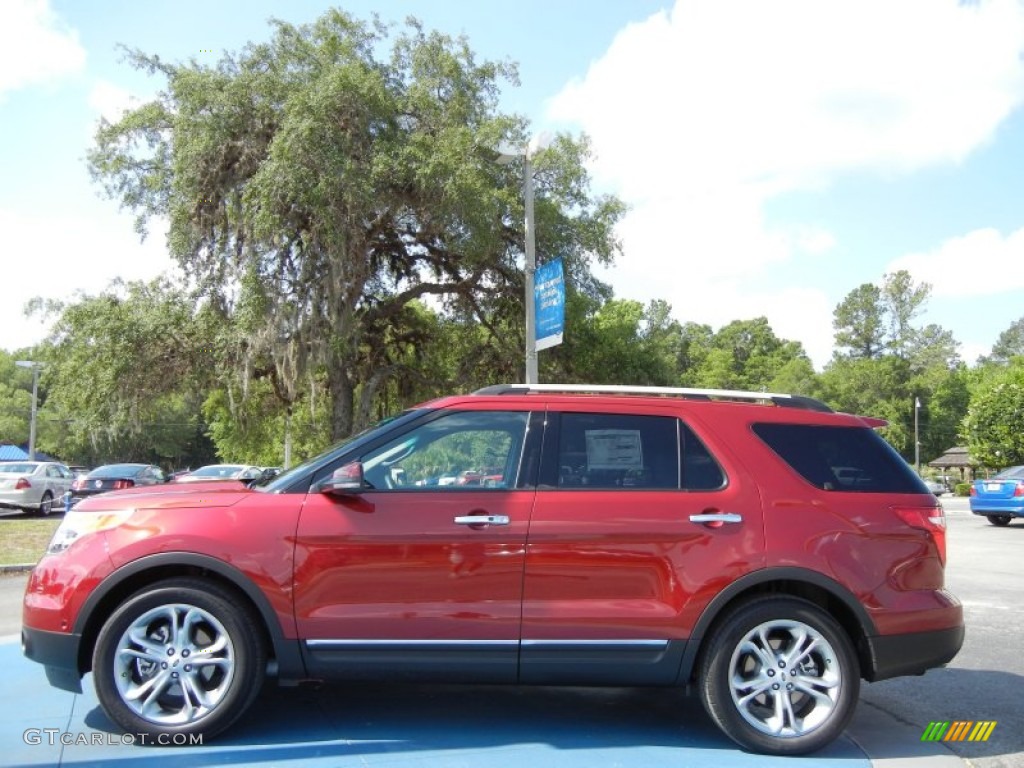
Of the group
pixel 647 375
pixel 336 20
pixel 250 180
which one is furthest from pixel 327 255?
pixel 647 375

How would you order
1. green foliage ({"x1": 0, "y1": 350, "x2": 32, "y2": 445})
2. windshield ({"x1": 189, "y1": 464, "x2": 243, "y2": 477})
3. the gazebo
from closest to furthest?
windshield ({"x1": 189, "y1": 464, "x2": 243, "y2": 477}) < green foliage ({"x1": 0, "y1": 350, "x2": 32, "y2": 445}) < the gazebo

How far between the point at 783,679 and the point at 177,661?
3.09 meters

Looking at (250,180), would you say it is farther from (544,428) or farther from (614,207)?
(544,428)

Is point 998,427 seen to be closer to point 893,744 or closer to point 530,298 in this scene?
point 530,298

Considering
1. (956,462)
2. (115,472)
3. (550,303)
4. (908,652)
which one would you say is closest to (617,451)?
(908,652)

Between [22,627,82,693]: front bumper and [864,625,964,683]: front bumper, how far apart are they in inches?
160

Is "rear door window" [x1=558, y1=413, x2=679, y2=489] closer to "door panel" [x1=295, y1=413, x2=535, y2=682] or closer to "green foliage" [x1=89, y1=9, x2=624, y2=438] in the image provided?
"door panel" [x1=295, y1=413, x2=535, y2=682]

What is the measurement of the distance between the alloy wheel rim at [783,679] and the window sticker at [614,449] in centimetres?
108

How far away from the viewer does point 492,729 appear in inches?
185

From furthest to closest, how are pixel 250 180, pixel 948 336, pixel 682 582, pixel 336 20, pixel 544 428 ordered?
pixel 948 336 < pixel 336 20 < pixel 250 180 < pixel 544 428 < pixel 682 582

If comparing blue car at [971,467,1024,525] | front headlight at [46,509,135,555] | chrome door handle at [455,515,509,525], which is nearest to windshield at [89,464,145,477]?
front headlight at [46,509,135,555]

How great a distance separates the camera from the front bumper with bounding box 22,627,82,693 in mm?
4285

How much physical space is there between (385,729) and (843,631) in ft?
8.16

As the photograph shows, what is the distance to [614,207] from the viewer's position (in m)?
22.2
